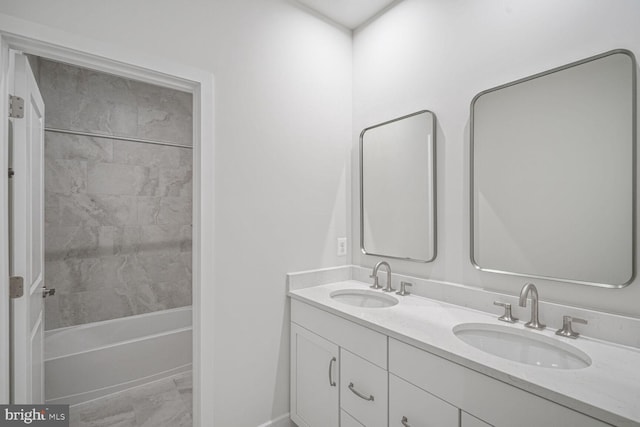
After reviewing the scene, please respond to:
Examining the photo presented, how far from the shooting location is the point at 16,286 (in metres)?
1.23

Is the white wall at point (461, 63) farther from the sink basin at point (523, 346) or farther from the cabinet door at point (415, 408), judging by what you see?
the cabinet door at point (415, 408)

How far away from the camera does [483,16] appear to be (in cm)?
149

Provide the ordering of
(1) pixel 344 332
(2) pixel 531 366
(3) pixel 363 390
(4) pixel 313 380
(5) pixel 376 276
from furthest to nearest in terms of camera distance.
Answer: (5) pixel 376 276, (4) pixel 313 380, (1) pixel 344 332, (3) pixel 363 390, (2) pixel 531 366

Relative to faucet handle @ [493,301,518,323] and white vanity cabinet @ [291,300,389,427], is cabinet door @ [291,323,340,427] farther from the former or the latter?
faucet handle @ [493,301,518,323]

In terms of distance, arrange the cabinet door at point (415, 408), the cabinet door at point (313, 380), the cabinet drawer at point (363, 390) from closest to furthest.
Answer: the cabinet door at point (415, 408)
the cabinet drawer at point (363, 390)
the cabinet door at point (313, 380)

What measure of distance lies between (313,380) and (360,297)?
0.55 metres

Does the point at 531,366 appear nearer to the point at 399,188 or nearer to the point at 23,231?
the point at 399,188

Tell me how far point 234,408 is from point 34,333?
1051mm

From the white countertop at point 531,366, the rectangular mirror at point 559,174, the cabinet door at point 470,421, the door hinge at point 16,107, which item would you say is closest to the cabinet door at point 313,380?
the white countertop at point 531,366

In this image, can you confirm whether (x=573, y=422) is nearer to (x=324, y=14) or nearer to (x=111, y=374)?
(x=324, y=14)

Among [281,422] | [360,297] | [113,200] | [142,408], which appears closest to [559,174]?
[360,297]

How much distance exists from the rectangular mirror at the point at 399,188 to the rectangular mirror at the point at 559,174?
0.26 m

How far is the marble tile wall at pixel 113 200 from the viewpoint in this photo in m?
2.48

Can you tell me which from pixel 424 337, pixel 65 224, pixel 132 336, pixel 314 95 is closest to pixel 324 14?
pixel 314 95
